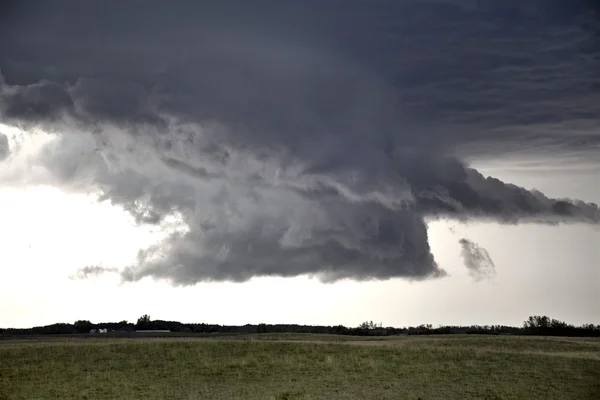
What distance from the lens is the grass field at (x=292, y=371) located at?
54.4 m

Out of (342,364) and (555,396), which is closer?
(555,396)

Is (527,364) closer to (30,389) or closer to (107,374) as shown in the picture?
(107,374)

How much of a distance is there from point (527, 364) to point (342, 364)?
13.6 meters

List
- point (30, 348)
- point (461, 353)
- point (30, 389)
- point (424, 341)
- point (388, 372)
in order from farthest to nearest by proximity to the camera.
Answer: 1. point (424, 341)
2. point (30, 348)
3. point (461, 353)
4. point (388, 372)
5. point (30, 389)

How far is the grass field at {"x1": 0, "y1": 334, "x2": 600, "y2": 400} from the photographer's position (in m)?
54.4

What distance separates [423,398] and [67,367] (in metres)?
27.6

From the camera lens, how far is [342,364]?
208 ft

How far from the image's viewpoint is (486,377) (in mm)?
58438

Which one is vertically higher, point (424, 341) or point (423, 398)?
point (424, 341)

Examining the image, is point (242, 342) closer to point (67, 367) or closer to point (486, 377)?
point (67, 367)

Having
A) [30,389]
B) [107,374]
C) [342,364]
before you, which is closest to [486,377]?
[342,364]

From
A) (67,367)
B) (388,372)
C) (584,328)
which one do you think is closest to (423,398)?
(388,372)

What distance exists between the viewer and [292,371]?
201 ft

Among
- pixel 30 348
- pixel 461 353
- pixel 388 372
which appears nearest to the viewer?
pixel 388 372
